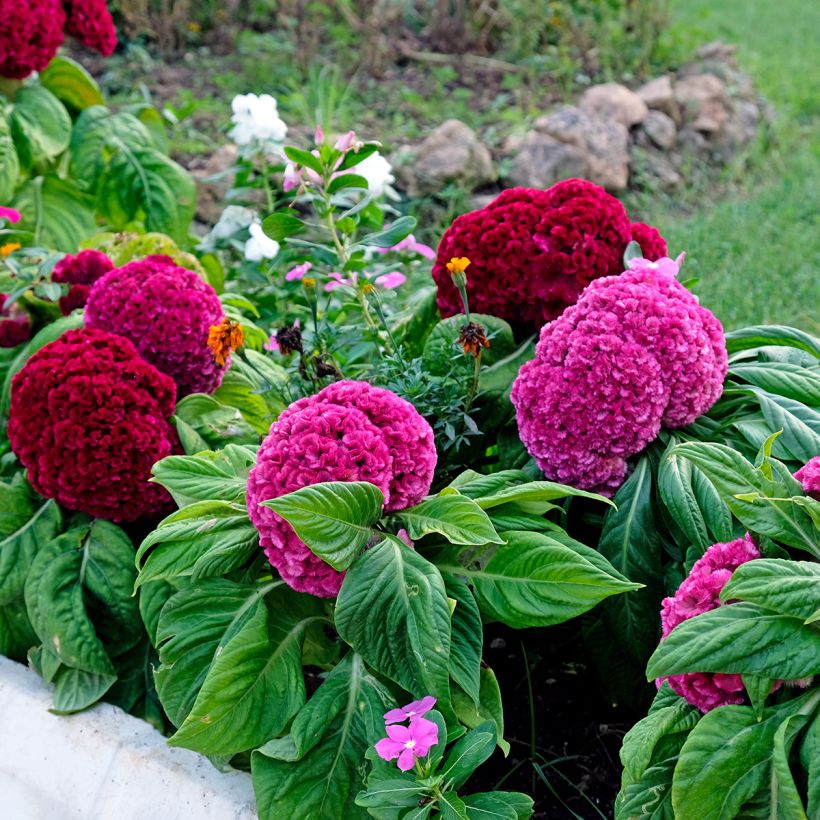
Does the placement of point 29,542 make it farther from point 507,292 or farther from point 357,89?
point 357,89

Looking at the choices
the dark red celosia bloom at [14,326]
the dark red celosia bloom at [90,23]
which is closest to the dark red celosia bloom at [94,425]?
the dark red celosia bloom at [14,326]

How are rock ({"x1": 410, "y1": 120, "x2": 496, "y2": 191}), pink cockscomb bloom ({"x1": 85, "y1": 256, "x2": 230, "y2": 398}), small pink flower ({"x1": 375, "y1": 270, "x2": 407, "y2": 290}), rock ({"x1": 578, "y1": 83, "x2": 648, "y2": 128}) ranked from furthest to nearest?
rock ({"x1": 578, "y1": 83, "x2": 648, "y2": 128})
rock ({"x1": 410, "y1": 120, "x2": 496, "y2": 191})
small pink flower ({"x1": 375, "y1": 270, "x2": 407, "y2": 290})
pink cockscomb bloom ({"x1": 85, "y1": 256, "x2": 230, "y2": 398})

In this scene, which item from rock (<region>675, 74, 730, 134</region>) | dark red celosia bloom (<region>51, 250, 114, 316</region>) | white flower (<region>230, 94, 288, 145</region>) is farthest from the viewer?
rock (<region>675, 74, 730, 134</region>)

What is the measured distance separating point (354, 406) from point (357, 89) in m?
5.68

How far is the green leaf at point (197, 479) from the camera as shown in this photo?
7.03ft

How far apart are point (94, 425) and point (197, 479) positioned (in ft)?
1.07

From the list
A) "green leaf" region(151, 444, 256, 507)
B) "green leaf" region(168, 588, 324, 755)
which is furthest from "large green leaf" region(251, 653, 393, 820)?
"green leaf" region(151, 444, 256, 507)

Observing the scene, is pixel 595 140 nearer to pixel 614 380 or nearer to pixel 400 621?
pixel 614 380

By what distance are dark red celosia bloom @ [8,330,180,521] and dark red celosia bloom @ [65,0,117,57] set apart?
1.75 m

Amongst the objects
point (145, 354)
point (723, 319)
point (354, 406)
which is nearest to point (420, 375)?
point (354, 406)

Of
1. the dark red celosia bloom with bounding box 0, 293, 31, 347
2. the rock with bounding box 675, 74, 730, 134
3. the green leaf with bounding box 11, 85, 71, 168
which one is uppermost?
the green leaf with bounding box 11, 85, 71, 168

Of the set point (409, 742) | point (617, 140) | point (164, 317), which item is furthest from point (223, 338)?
point (617, 140)

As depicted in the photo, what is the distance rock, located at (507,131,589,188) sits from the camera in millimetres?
6023

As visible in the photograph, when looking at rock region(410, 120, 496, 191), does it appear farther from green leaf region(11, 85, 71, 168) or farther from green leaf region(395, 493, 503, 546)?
green leaf region(395, 493, 503, 546)
